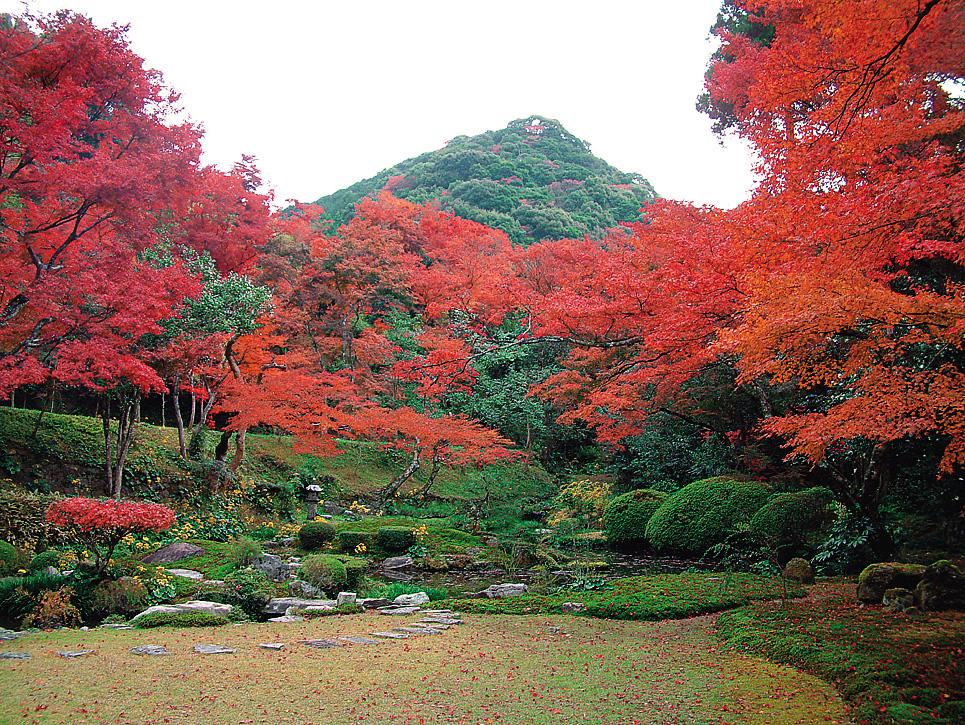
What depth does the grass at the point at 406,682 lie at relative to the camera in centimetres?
394

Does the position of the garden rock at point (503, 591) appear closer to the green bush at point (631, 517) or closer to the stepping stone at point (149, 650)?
the green bush at point (631, 517)

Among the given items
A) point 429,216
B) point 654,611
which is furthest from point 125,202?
point 429,216

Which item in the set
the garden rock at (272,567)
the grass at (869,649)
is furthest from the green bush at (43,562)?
the grass at (869,649)

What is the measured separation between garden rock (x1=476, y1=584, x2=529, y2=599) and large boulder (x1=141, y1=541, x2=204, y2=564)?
504 centimetres

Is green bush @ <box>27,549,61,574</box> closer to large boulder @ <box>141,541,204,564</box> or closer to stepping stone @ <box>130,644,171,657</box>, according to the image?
large boulder @ <box>141,541,204,564</box>

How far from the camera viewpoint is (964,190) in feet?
15.3

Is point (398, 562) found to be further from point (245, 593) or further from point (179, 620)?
point (179, 620)

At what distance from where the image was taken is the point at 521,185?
148 feet

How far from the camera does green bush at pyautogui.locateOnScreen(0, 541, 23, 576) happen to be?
28.6 ft

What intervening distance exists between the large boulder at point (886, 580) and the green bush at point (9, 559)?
35.7 ft

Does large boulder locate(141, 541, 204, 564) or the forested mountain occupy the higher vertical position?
the forested mountain

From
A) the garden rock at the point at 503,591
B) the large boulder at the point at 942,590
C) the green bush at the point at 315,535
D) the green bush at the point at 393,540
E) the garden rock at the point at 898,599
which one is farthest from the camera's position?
the green bush at the point at 393,540

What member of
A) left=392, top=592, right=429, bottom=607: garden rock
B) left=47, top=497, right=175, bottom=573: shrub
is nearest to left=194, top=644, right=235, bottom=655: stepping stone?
left=47, top=497, right=175, bottom=573: shrub

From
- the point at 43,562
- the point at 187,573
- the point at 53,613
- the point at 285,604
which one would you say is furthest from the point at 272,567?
the point at 53,613
